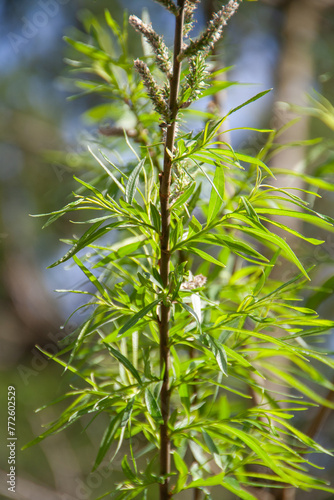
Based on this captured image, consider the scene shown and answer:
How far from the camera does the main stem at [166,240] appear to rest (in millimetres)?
278

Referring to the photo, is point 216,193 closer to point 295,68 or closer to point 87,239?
point 87,239

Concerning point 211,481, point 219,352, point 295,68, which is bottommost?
point 211,481

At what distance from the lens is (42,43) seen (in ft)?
5.34

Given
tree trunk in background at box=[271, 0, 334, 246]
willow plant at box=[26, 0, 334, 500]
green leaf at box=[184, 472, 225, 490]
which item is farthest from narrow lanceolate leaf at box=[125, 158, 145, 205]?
tree trunk in background at box=[271, 0, 334, 246]

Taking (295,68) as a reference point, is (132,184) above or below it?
below

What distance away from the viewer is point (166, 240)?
0.31 m

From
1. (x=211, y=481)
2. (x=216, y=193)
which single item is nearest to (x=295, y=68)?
(x=216, y=193)

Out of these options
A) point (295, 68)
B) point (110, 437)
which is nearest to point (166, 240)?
point (110, 437)

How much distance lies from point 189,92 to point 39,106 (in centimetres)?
162

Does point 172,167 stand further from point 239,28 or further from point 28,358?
point 28,358

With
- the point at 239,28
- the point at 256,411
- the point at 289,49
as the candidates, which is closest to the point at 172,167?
the point at 256,411

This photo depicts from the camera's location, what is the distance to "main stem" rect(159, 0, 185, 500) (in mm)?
278

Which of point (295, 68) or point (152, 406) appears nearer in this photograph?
point (152, 406)

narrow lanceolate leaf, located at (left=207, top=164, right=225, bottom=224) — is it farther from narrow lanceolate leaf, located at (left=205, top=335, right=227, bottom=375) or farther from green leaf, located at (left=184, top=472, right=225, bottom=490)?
green leaf, located at (left=184, top=472, right=225, bottom=490)
